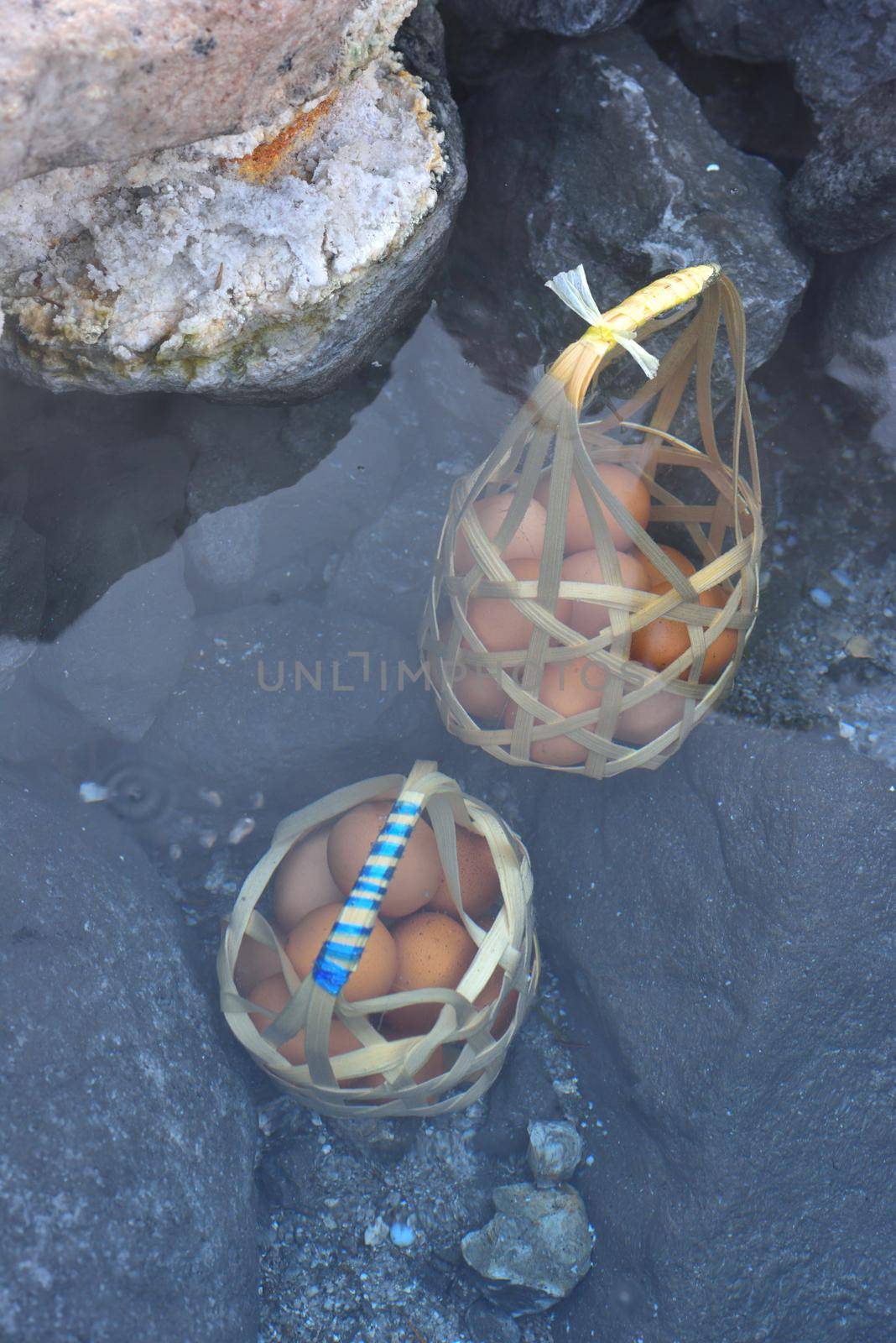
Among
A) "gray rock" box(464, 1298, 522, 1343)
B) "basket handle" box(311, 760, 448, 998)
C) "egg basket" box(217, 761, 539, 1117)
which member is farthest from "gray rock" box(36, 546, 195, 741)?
"gray rock" box(464, 1298, 522, 1343)

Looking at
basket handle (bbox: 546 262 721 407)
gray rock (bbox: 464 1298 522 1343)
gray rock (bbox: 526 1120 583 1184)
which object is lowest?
gray rock (bbox: 464 1298 522 1343)

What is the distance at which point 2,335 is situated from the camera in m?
1.55

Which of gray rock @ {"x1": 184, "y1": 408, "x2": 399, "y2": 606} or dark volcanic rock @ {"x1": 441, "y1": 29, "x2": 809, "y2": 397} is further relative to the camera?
gray rock @ {"x1": 184, "y1": 408, "x2": 399, "y2": 606}

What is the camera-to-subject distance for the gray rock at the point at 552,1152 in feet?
5.82

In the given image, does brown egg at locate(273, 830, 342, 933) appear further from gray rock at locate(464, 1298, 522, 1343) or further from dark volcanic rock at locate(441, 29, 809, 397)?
dark volcanic rock at locate(441, 29, 809, 397)

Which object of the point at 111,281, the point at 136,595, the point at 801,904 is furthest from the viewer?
the point at 136,595

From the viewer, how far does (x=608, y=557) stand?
1507 mm

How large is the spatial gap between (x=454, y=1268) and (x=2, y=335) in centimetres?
197

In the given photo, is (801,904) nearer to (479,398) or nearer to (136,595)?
(479,398)

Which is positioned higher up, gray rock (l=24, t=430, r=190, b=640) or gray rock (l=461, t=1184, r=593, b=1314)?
gray rock (l=24, t=430, r=190, b=640)

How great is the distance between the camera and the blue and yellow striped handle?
1.38 metres

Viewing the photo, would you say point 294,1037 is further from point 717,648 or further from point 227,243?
point 227,243

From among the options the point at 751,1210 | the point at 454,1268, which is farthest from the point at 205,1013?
the point at 751,1210

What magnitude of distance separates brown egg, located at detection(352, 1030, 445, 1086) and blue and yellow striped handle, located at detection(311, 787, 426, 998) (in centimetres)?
38
